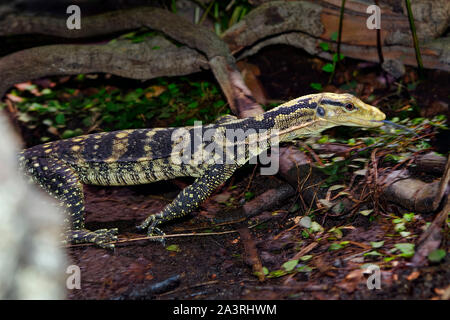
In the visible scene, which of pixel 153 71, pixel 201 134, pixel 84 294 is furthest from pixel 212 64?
pixel 84 294

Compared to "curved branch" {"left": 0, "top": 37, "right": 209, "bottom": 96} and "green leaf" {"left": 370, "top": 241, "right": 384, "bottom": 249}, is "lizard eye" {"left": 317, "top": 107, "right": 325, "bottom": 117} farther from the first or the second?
"curved branch" {"left": 0, "top": 37, "right": 209, "bottom": 96}

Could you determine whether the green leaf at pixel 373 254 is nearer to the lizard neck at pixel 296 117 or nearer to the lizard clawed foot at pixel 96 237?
the lizard neck at pixel 296 117

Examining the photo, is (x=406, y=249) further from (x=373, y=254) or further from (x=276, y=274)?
(x=276, y=274)

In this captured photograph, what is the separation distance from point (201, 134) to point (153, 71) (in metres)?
2.16

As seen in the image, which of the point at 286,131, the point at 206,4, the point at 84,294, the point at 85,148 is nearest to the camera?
the point at 84,294

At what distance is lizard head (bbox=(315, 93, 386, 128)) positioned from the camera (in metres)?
4.17

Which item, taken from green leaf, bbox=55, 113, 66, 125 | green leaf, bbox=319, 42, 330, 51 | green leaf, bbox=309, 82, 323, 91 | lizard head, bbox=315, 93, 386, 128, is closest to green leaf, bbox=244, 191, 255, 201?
lizard head, bbox=315, 93, 386, 128

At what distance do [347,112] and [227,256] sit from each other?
188 cm

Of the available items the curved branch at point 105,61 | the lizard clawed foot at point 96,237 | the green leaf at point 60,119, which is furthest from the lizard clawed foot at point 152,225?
the green leaf at point 60,119

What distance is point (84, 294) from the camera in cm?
324

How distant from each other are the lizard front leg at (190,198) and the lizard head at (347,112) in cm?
110

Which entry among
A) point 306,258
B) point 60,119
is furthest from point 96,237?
point 60,119

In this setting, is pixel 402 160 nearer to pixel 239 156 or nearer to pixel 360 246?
pixel 360 246

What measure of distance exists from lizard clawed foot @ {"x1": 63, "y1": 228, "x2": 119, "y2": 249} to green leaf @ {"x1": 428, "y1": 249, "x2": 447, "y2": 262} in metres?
2.74
